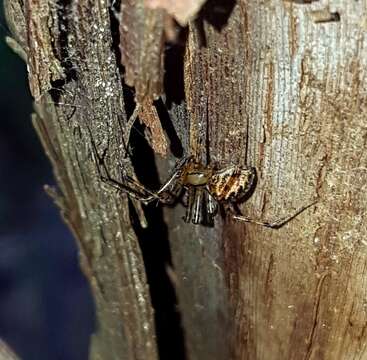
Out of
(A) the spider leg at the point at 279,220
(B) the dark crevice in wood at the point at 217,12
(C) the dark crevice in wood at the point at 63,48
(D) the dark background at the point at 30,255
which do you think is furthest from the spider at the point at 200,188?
(D) the dark background at the point at 30,255

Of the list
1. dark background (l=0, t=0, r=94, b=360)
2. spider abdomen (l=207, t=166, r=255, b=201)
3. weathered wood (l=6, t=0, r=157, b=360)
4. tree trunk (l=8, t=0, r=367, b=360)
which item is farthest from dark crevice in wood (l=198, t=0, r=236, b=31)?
dark background (l=0, t=0, r=94, b=360)

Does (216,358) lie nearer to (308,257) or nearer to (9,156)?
(308,257)

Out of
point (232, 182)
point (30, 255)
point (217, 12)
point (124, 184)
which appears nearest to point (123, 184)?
point (124, 184)

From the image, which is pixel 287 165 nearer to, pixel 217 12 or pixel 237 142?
pixel 237 142

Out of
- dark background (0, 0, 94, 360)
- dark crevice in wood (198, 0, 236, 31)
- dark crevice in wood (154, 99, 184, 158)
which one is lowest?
dark background (0, 0, 94, 360)

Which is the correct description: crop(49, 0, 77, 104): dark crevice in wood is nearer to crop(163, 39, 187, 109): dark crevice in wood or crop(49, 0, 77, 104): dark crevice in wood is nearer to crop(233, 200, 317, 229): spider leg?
crop(163, 39, 187, 109): dark crevice in wood

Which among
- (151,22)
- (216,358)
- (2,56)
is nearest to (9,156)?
(2,56)
